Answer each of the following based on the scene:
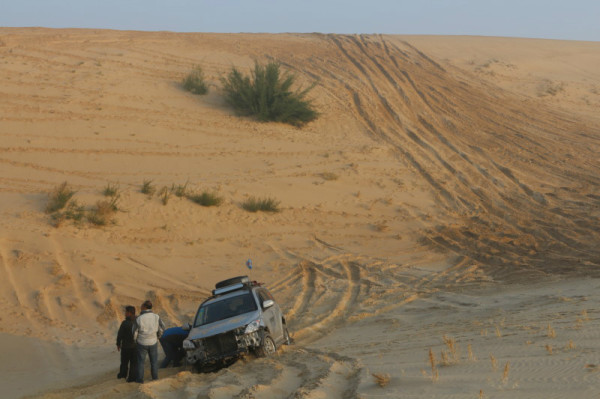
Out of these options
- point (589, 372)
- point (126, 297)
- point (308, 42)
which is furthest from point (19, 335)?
point (308, 42)

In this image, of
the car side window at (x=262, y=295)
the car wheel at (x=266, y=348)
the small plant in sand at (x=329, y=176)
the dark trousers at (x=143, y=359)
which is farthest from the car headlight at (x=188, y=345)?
the small plant in sand at (x=329, y=176)

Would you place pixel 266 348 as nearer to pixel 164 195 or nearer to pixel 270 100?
pixel 164 195

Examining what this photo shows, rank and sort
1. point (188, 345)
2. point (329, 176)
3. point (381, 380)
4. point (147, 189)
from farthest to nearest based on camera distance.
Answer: point (329, 176), point (147, 189), point (188, 345), point (381, 380)

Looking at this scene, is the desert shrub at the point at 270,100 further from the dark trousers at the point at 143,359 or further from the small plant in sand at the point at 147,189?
the dark trousers at the point at 143,359

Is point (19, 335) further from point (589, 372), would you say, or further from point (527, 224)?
point (527, 224)

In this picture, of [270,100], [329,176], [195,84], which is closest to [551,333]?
[329,176]

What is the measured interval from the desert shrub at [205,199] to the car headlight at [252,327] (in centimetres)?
922

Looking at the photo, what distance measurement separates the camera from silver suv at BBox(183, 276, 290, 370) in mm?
10336

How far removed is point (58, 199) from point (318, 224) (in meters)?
7.19

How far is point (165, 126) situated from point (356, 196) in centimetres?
746

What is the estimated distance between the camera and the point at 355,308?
14.3m

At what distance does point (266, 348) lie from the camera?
10.4 metres

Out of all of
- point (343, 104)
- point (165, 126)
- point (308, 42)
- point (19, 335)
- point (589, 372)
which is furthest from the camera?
point (308, 42)

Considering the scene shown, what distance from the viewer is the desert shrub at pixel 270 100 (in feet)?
87.5
